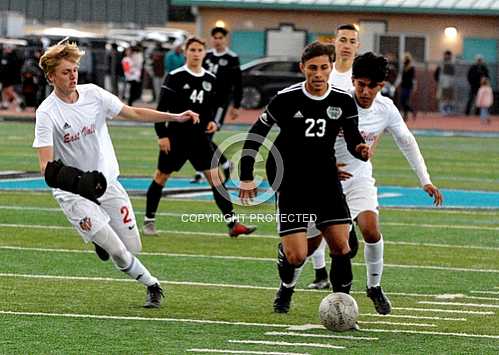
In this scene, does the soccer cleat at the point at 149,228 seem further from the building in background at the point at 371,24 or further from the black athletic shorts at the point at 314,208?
the building in background at the point at 371,24

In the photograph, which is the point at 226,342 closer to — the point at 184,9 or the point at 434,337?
the point at 434,337

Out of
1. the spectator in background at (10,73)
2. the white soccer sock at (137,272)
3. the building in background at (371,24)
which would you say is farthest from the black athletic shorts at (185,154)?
the building in background at (371,24)

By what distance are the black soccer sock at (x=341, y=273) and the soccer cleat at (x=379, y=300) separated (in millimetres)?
469

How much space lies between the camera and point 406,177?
2272 centimetres

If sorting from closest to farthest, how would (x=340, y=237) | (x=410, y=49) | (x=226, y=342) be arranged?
(x=226, y=342), (x=340, y=237), (x=410, y=49)

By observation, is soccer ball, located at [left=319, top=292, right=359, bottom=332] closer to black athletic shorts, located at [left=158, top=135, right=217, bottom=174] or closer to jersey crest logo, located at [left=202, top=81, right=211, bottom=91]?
black athletic shorts, located at [left=158, top=135, right=217, bottom=174]

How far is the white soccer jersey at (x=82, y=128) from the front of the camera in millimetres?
9820

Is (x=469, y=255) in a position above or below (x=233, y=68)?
below

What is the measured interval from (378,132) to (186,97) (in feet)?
16.7

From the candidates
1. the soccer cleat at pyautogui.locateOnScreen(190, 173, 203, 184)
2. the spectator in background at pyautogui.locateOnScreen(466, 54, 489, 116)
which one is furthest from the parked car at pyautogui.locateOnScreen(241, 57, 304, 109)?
the soccer cleat at pyautogui.locateOnScreen(190, 173, 203, 184)

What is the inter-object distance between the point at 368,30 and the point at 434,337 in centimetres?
4255

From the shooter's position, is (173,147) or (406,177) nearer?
(173,147)

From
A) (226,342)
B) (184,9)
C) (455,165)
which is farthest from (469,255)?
(184,9)

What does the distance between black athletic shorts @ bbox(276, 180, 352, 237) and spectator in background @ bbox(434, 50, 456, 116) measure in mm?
36026
